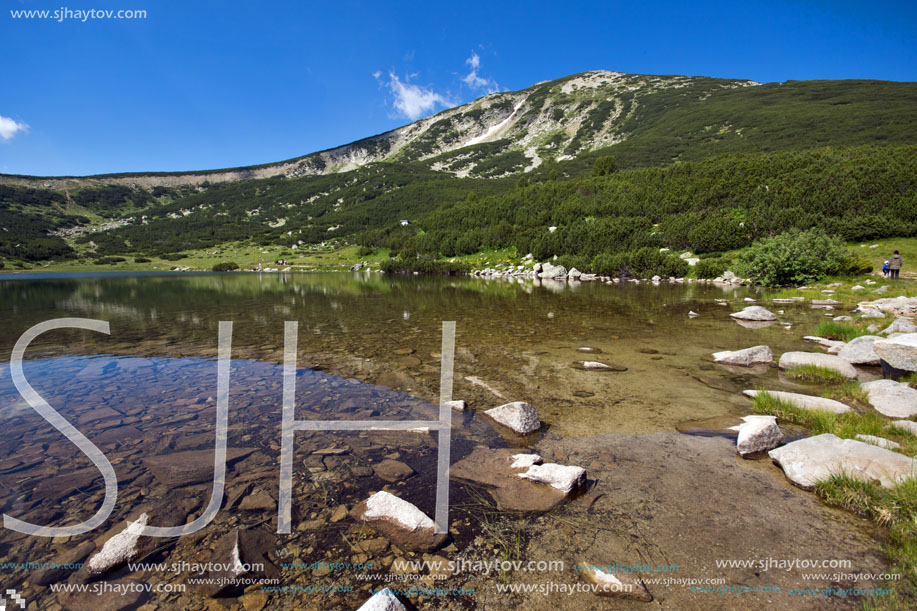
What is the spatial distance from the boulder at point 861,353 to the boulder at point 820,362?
0.36 m

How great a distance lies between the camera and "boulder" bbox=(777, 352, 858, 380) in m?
7.93

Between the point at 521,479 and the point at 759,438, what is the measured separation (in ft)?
11.0

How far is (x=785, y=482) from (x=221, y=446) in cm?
752

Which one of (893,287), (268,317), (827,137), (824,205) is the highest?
(827,137)

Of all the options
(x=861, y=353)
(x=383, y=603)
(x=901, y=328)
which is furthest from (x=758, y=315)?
(x=383, y=603)

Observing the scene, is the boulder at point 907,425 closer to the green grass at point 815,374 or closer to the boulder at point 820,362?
the green grass at point 815,374

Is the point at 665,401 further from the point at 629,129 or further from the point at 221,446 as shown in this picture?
the point at 629,129

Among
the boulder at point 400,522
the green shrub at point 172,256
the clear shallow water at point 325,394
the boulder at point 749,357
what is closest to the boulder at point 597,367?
the clear shallow water at point 325,394

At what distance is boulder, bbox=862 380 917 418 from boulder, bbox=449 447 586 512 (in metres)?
5.50

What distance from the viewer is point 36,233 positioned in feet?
482

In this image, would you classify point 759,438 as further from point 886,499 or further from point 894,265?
point 894,265

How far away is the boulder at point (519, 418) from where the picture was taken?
5.91 m

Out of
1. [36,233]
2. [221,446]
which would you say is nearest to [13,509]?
[221,446]

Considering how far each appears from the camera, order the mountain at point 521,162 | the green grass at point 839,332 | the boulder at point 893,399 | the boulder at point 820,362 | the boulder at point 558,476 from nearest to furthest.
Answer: the boulder at point 558,476 < the boulder at point 893,399 < the boulder at point 820,362 < the green grass at point 839,332 < the mountain at point 521,162
